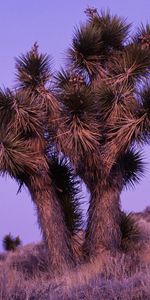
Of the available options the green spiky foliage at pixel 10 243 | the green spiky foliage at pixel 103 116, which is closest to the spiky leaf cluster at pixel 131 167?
the green spiky foliage at pixel 103 116

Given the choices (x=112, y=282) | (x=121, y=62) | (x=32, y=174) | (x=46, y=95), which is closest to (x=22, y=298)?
(x=112, y=282)

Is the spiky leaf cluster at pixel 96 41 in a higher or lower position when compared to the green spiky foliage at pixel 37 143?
higher

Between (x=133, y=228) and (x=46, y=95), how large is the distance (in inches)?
182

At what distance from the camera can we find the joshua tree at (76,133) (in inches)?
519

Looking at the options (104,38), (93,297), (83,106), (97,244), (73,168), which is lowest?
(93,297)

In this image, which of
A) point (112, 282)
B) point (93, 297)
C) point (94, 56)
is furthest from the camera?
point (94, 56)

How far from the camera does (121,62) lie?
1453cm

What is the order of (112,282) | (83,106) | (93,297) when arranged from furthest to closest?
(83,106) < (112,282) < (93,297)

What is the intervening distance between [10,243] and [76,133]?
41.9ft

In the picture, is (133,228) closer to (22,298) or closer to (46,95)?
(46,95)

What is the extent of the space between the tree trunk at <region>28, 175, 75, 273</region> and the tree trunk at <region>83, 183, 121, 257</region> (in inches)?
24.6

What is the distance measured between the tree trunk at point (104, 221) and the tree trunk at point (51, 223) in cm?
62

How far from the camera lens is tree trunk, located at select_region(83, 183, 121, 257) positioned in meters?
13.7

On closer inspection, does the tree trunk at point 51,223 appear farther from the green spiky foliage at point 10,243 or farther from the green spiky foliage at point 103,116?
the green spiky foliage at point 10,243
